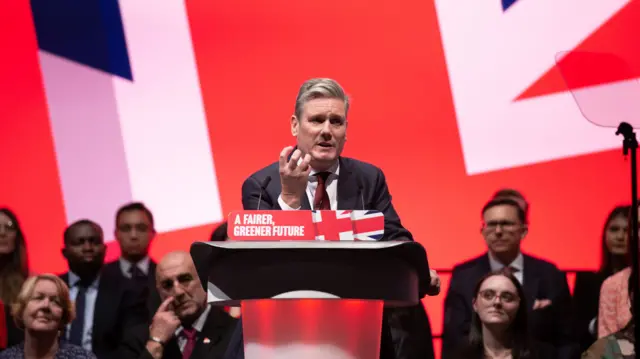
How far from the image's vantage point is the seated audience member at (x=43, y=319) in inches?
176

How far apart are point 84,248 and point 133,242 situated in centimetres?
26

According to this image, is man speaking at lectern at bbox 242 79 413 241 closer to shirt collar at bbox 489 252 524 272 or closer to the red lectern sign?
the red lectern sign

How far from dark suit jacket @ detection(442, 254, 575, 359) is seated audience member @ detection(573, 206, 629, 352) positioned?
25 centimetres

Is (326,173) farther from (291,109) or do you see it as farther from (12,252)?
(12,252)

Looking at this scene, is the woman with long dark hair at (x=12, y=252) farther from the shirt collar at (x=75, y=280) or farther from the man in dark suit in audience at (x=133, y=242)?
the man in dark suit in audience at (x=133, y=242)

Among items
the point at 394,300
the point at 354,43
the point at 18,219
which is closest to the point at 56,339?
the point at 18,219

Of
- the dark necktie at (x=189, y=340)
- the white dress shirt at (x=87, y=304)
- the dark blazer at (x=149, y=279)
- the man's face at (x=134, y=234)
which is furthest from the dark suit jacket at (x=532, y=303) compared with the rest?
the white dress shirt at (x=87, y=304)

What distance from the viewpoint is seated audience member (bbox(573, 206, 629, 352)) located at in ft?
16.2

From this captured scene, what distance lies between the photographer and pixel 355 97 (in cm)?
560

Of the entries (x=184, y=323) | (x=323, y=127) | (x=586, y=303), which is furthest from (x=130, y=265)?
(x=323, y=127)

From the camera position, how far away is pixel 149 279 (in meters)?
5.10

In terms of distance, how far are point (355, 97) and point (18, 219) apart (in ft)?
6.71

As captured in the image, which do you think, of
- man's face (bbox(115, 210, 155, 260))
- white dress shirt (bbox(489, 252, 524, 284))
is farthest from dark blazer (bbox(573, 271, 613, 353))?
man's face (bbox(115, 210, 155, 260))

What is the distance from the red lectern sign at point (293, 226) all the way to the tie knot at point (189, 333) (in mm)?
2287
